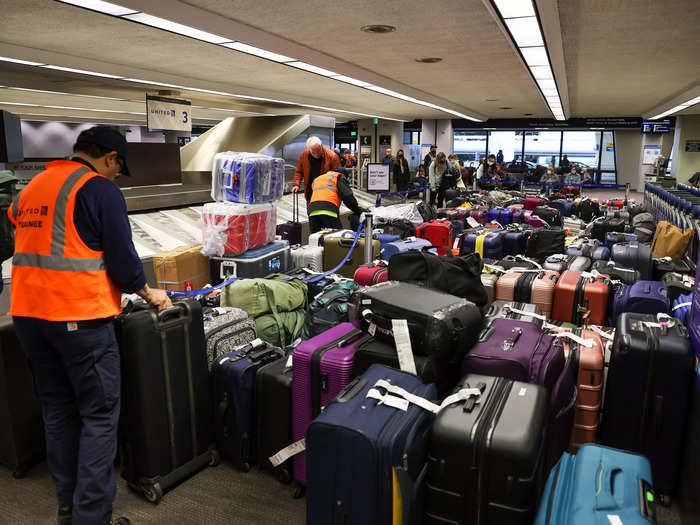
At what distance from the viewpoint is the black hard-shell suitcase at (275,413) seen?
2604 millimetres

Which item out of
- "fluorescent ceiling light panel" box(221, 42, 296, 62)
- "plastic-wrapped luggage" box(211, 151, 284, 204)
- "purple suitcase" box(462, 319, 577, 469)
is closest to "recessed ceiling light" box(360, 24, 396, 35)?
"fluorescent ceiling light panel" box(221, 42, 296, 62)

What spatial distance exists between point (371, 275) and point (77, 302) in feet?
8.46

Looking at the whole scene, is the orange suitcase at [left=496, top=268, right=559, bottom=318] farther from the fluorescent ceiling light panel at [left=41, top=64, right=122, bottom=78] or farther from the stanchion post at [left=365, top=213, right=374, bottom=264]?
the fluorescent ceiling light panel at [left=41, top=64, right=122, bottom=78]

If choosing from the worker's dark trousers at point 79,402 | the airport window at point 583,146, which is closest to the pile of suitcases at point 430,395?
the worker's dark trousers at point 79,402

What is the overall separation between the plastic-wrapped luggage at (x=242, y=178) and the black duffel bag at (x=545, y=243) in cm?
312

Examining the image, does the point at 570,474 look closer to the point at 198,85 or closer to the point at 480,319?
the point at 480,319

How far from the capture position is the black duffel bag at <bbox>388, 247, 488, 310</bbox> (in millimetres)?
2953

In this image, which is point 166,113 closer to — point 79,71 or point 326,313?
point 79,71

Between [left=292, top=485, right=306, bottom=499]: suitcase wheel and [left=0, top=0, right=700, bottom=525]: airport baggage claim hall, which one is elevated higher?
[left=0, top=0, right=700, bottom=525]: airport baggage claim hall

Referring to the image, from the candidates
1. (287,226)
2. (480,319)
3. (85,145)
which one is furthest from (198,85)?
(480,319)

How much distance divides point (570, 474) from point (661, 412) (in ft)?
3.53

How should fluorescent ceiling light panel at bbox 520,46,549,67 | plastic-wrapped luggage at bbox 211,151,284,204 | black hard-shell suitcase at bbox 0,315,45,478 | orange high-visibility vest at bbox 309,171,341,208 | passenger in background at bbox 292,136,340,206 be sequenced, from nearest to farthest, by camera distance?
black hard-shell suitcase at bbox 0,315,45,478
plastic-wrapped luggage at bbox 211,151,284,204
fluorescent ceiling light panel at bbox 520,46,549,67
orange high-visibility vest at bbox 309,171,341,208
passenger in background at bbox 292,136,340,206

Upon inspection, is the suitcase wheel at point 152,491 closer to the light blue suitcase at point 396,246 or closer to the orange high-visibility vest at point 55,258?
the orange high-visibility vest at point 55,258

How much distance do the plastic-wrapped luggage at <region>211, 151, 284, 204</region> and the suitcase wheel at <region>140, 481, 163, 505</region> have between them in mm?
3074
